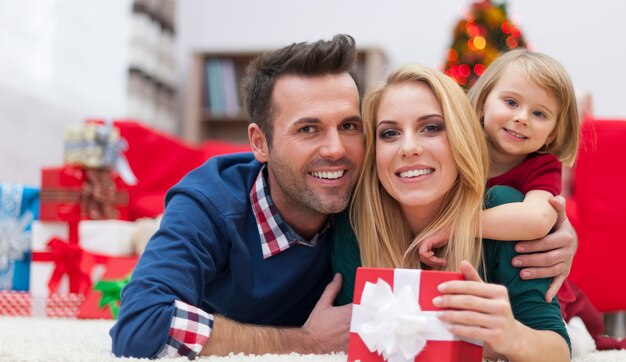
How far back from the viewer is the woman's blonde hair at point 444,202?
1.38 meters

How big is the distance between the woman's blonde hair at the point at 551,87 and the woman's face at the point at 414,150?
270 millimetres

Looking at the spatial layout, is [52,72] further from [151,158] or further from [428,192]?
[428,192]

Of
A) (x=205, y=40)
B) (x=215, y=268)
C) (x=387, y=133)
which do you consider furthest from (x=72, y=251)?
(x=205, y=40)

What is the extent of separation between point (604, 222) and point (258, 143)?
4.34 feet

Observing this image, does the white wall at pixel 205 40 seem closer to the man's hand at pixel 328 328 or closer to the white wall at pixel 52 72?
the white wall at pixel 52 72

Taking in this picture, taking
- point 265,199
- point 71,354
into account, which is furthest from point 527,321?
point 71,354

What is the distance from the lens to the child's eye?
1.46 meters

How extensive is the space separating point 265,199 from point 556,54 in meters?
3.42

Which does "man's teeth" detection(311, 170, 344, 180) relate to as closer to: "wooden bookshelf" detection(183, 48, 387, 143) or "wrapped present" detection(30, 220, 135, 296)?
"wrapped present" detection(30, 220, 135, 296)

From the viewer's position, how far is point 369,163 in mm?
1540

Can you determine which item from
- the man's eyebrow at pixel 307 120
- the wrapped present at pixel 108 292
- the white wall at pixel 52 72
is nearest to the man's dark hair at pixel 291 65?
the man's eyebrow at pixel 307 120

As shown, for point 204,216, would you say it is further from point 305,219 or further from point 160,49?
point 160,49

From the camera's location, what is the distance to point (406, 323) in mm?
1117

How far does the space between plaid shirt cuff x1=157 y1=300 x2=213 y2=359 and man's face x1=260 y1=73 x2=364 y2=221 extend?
15.9 inches
